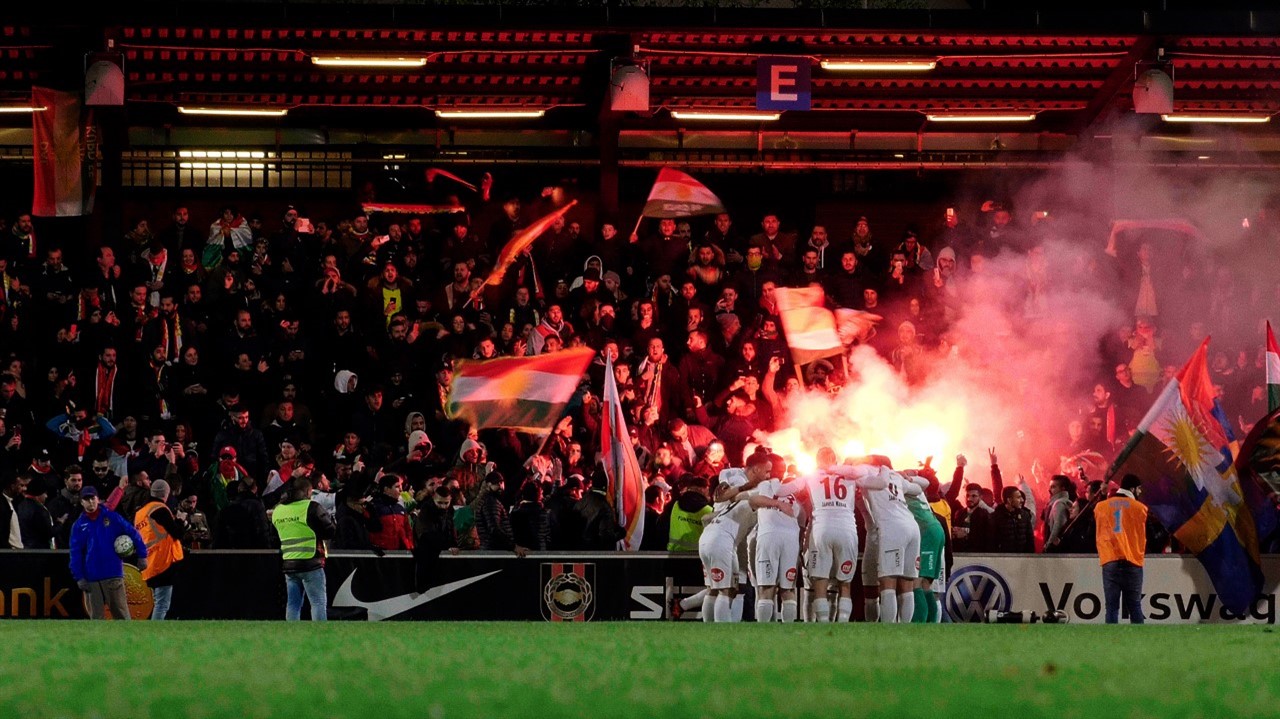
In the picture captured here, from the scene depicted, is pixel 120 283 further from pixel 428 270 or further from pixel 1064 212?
pixel 1064 212

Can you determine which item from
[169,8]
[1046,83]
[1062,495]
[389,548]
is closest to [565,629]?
[389,548]

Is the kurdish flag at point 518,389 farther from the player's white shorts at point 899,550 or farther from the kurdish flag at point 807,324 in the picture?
the player's white shorts at point 899,550

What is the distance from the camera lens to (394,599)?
53.9 ft

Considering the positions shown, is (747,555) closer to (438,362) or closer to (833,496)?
(833,496)

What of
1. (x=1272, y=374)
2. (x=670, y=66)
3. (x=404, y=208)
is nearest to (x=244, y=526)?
(x=404, y=208)

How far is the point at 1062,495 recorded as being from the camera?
55.5 ft

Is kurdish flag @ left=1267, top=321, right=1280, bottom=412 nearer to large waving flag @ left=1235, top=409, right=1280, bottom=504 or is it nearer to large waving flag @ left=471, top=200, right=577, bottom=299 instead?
large waving flag @ left=1235, top=409, right=1280, bottom=504

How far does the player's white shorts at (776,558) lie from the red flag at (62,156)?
10.6m

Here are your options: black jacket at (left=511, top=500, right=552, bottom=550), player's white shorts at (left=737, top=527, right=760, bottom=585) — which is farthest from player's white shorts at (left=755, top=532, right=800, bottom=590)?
black jacket at (left=511, top=500, right=552, bottom=550)

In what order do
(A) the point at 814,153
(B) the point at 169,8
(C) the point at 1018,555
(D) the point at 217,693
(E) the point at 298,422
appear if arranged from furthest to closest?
(A) the point at 814,153
(B) the point at 169,8
(E) the point at 298,422
(C) the point at 1018,555
(D) the point at 217,693

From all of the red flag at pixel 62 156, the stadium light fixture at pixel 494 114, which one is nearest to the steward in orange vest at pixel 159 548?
the red flag at pixel 62 156

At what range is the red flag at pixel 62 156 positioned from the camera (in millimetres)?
21344

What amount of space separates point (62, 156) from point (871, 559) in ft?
38.7

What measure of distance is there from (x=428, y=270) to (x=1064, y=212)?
27.9 feet
